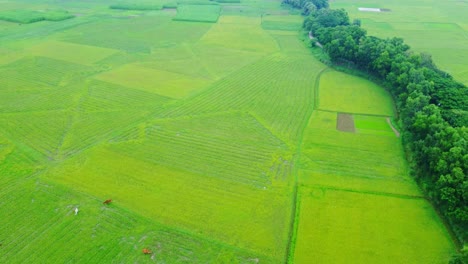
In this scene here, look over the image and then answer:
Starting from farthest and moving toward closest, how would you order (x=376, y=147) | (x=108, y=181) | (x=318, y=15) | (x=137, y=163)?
(x=318, y=15), (x=376, y=147), (x=137, y=163), (x=108, y=181)

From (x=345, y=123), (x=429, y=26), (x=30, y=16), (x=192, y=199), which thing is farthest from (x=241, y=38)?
(x=30, y=16)

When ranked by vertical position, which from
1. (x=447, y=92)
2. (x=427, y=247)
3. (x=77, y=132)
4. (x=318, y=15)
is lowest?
(x=427, y=247)

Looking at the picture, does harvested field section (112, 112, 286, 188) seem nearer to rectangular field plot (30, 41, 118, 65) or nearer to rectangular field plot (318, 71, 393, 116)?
rectangular field plot (318, 71, 393, 116)

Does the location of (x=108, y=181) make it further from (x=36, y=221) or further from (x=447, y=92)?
(x=447, y=92)

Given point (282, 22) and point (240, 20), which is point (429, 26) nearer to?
point (282, 22)

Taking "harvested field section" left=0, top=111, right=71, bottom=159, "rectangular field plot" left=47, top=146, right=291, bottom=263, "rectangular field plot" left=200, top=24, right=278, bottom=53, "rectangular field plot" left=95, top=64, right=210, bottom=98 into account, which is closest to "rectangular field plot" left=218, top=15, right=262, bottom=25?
"rectangular field plot" left=200, top=24, right=278, bottom=53

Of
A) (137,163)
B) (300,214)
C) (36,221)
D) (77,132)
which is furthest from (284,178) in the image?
(77,132)
